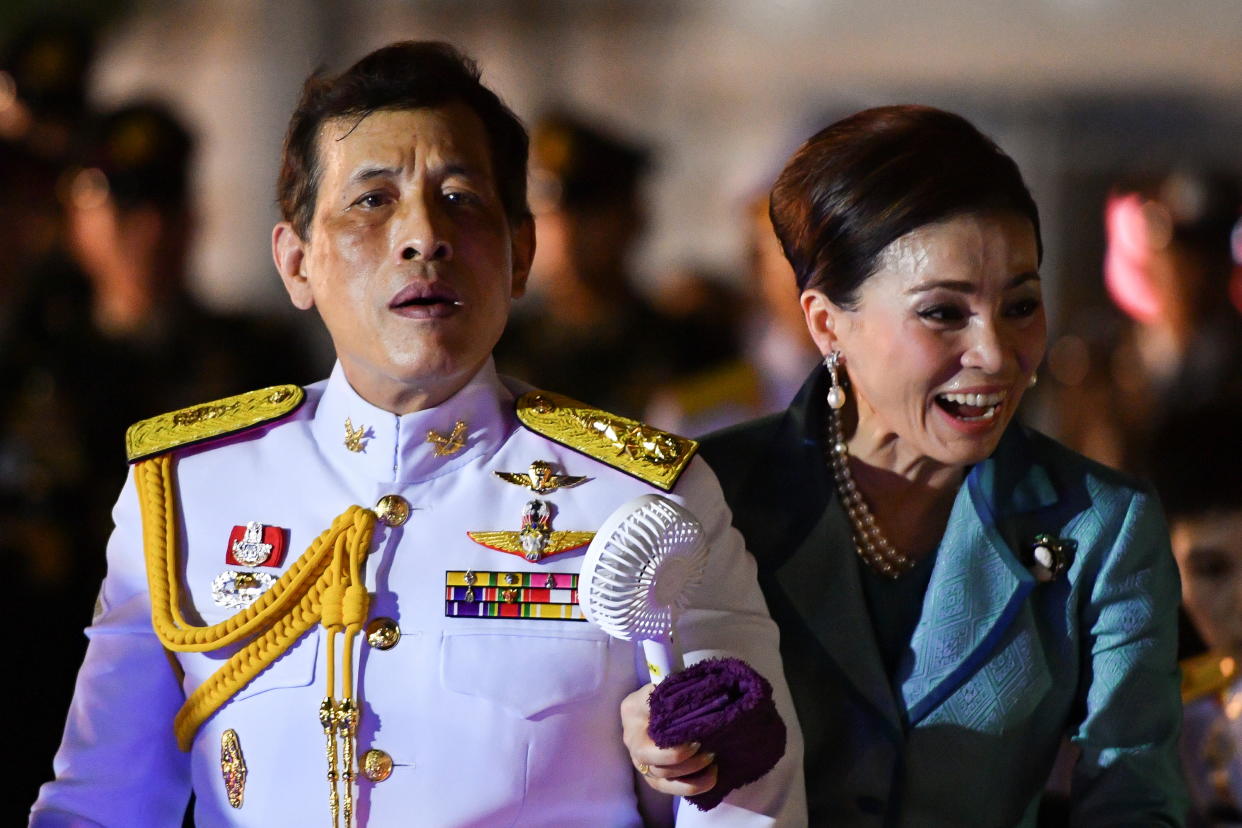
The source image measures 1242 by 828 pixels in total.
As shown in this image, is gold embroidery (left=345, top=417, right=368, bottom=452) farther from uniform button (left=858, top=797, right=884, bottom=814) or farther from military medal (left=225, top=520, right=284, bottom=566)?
uniform button (left=858, top=797, right=884, bottom=814)

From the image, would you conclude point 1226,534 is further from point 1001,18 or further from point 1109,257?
point 1001,18

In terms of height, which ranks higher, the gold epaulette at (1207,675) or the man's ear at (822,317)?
the man's ear at (822,317)

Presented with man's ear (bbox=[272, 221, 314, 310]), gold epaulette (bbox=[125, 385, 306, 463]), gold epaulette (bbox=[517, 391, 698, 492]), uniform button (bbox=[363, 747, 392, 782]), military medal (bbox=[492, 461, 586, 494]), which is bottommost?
uniform button (bbox=[363, 747, 392, 782])

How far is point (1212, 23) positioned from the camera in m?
6.19

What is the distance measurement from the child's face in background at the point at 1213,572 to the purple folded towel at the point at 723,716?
3.87 feet

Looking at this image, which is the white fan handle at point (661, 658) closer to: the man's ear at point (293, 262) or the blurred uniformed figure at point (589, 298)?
the man's ear at point (293, 262)

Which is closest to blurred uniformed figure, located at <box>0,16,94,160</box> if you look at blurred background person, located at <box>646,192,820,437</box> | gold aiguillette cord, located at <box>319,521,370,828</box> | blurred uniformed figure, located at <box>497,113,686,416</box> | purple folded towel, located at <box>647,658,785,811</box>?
blurred uniformed figure, located at <box>497,113,686,416</box>

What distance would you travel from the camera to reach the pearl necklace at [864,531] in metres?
2.08

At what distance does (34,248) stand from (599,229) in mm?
1584

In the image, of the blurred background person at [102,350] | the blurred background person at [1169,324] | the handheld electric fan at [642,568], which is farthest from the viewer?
the blurred background person at [1169,324]

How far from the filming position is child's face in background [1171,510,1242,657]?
2.48m

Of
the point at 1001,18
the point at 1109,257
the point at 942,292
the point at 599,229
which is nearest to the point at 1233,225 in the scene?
the point at 1109,257

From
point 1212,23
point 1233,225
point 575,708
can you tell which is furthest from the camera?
point 1212,23

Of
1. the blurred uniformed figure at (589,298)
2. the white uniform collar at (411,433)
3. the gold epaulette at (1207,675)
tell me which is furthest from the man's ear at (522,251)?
the blurred uniformed figure at (589,298)
